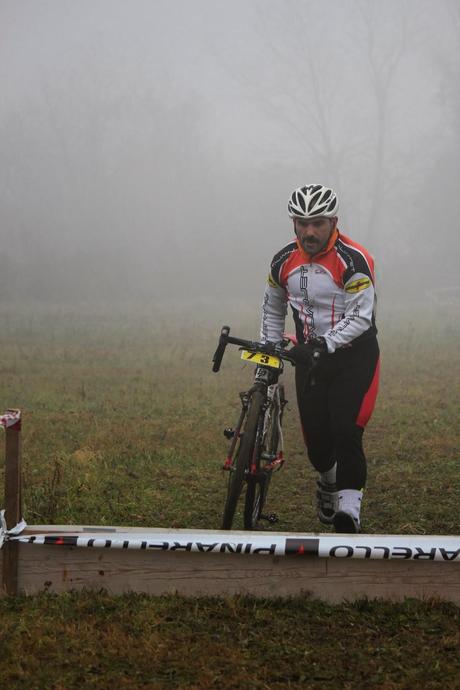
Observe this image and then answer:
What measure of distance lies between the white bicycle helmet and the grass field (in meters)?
2.37

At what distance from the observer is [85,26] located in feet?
254

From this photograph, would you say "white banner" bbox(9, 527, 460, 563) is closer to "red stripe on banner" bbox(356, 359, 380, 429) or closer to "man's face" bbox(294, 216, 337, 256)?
"red stripe on banner" bbox(356, 359, 380, 429)

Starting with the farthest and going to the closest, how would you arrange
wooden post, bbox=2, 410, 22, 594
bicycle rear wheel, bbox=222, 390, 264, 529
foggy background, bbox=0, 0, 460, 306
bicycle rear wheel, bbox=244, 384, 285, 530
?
foggy background, bbox=0, 0, 460, 306 < bicycle rear wheel, bbox=244, 384, 285, 530 < bicycle rear wheel, bbox=222, 390, 264, 529 < wooden post, bbox=2, 410, 22, 594

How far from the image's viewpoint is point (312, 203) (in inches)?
224

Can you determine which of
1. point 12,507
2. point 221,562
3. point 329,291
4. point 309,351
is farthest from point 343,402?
point 12,507

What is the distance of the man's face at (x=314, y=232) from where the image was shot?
5.72 meters

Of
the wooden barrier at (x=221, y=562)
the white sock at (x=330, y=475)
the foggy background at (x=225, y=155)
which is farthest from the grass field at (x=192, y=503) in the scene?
the foggy background at (x=225, y=155)

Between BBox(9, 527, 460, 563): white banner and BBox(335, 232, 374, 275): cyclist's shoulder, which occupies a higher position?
BBox(335, 232, 374, 275): cyclist's shoulder

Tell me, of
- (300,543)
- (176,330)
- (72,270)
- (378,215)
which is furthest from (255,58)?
(300,543)

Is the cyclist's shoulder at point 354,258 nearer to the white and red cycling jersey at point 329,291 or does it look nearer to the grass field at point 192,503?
the white and red cycling jersey at point 329,291

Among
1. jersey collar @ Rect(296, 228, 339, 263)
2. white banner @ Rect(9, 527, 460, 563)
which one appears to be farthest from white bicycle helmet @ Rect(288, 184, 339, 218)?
white banner @ Rect(9, 527, 460, 563)

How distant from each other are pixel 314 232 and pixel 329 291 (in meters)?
0.41

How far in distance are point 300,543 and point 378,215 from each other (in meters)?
57.0

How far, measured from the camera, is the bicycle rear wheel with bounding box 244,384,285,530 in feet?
18.8
